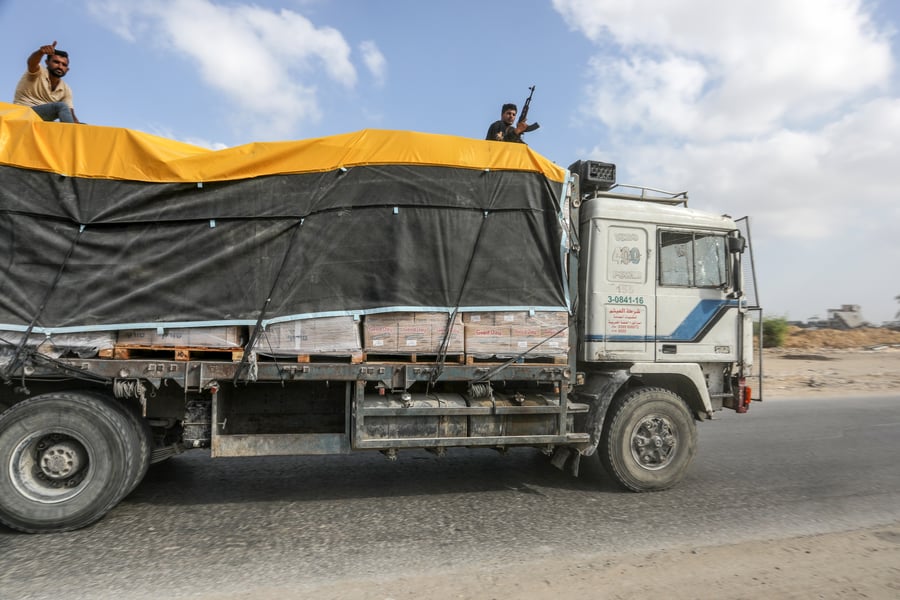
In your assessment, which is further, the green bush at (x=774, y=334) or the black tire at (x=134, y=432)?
the green bush at (x=774, y=334)

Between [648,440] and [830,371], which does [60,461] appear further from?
[830,371]

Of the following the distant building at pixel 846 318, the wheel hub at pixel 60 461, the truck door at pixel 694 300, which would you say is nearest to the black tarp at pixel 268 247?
the wheel hub at pixel 60 461

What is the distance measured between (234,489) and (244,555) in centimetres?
161

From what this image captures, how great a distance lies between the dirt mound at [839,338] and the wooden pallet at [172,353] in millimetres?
27768

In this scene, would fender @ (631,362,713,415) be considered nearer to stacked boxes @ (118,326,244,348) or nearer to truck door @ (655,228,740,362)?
truck door @ (655,228,740,362)

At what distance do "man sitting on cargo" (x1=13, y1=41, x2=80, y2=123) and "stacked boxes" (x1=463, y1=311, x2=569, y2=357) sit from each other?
435 centimetres

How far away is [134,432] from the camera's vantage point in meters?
4.38

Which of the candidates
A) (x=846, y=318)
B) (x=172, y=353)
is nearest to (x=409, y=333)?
(x=172, y=353)

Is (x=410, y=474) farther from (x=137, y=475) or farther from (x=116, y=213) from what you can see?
(x=116, y=213)

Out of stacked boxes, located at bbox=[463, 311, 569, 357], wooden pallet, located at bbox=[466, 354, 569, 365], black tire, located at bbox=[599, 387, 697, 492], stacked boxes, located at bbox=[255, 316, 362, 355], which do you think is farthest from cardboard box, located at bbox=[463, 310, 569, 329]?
black tire, located at bbox=[599, 387, 697, 492]

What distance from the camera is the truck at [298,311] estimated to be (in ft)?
14.0

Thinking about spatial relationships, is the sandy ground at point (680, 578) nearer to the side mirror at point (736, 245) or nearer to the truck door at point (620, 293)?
the truck door at point (620, 293)

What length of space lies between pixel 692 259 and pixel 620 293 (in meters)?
0.94

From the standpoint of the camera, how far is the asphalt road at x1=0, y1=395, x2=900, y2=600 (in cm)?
351
